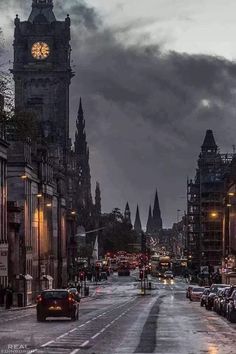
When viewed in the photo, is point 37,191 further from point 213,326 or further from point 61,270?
point 213,326

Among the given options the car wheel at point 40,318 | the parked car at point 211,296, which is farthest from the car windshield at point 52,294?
the parked car at point 211,296

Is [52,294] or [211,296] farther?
[211,296]

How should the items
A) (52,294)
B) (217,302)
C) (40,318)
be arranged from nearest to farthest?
(40,318) < (52,294) < (217,302)

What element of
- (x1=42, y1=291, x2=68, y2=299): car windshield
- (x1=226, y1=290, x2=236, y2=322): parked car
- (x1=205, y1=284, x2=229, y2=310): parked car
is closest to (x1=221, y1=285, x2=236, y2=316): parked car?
(x1=226, y1=290, x2=236, y2=322): parked car

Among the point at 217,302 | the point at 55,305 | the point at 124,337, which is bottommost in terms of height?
the point at 124,337

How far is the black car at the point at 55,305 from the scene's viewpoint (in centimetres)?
5222

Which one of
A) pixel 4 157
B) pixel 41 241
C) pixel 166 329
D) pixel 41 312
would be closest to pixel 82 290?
pixel 41 241

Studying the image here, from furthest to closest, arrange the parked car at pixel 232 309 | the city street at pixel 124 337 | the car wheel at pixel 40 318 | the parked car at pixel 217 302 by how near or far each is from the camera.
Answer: the parked car at pixel 217 302 → the car wheel at pixel 40 318 → the parked car at pixel 232 309 → the city street at pixel 124 337

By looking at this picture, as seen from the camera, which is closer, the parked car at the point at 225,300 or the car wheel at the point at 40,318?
the car wheel at the point at 40,318

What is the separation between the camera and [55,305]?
52250 mm

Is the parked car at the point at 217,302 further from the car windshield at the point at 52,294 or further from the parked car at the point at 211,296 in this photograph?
the car windshield at the point at 52,294

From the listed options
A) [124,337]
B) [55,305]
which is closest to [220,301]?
[55,305]

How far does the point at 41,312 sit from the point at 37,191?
248 feet

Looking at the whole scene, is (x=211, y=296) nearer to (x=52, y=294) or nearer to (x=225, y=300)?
(x=225, y=300)
